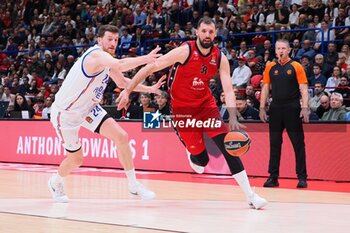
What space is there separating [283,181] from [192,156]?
141 inches

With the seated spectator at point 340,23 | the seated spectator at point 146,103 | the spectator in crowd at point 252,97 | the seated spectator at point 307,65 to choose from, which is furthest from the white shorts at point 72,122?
the seated spectator at point 340,23

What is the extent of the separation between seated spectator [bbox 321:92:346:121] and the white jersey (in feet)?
17.6

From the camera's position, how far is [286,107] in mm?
10984

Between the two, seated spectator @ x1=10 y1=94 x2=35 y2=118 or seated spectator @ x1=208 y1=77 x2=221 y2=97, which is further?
seated spectator @ x1=10 y1=94 x2=35 y2=118

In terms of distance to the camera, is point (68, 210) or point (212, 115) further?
point (212, 115)

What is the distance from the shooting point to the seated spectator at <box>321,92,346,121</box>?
482 inches

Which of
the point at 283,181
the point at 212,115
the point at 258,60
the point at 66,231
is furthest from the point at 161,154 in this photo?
the point at 66,231

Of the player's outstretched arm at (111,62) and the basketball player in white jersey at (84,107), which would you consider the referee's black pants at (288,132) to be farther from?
the player's outstretched arm at (111,62)

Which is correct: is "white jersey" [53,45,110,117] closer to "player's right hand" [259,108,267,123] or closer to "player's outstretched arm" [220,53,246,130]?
"player's outstretched arm" [220,53,246,130]

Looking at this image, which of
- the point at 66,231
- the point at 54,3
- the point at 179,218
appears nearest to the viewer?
the point at 66,231

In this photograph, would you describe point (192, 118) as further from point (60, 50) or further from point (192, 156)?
point (60, 50)

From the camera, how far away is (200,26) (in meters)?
8.10

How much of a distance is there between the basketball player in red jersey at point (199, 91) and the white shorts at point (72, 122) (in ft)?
2.27

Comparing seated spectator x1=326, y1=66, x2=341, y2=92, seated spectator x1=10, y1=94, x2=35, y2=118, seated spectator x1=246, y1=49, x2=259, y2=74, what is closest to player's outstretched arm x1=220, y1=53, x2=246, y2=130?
seated spectator x1=326, y1=66, x2=341, y2=92
